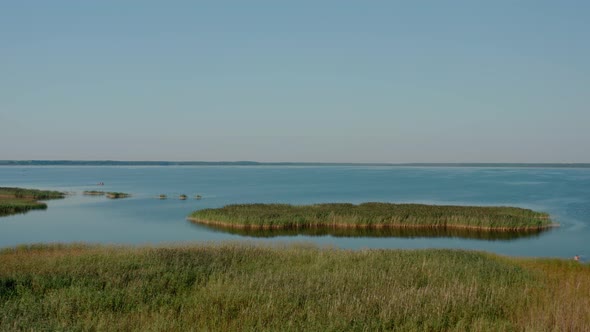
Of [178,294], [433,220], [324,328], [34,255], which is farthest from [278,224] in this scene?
[324,328]

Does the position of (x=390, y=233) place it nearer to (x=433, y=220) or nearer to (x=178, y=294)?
(x=433, y=220)

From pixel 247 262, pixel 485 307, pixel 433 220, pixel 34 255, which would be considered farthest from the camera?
pixel 433 220

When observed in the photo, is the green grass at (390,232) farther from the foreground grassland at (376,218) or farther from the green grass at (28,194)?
the green grass at (28,194)

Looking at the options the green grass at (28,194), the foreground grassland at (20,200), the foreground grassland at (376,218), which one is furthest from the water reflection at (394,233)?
the green grass at (28,194)

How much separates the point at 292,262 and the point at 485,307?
830 centimetres

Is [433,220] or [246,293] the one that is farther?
[433,220]

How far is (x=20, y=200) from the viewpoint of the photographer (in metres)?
64.4

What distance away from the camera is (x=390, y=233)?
41719 mm

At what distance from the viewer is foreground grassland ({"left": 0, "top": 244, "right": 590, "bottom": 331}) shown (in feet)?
37.4

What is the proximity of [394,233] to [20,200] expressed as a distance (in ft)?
161

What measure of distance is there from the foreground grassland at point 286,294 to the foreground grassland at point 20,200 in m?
42.3

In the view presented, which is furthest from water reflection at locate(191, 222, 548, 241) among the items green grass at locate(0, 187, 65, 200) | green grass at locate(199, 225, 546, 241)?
green grass at locate(0, 187, 65, 200)

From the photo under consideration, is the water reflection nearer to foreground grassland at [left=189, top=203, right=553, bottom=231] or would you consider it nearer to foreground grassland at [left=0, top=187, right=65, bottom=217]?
foreground grassland at [left=189, top=203, right=553, bottom=231]

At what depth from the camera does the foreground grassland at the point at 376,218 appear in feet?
145
